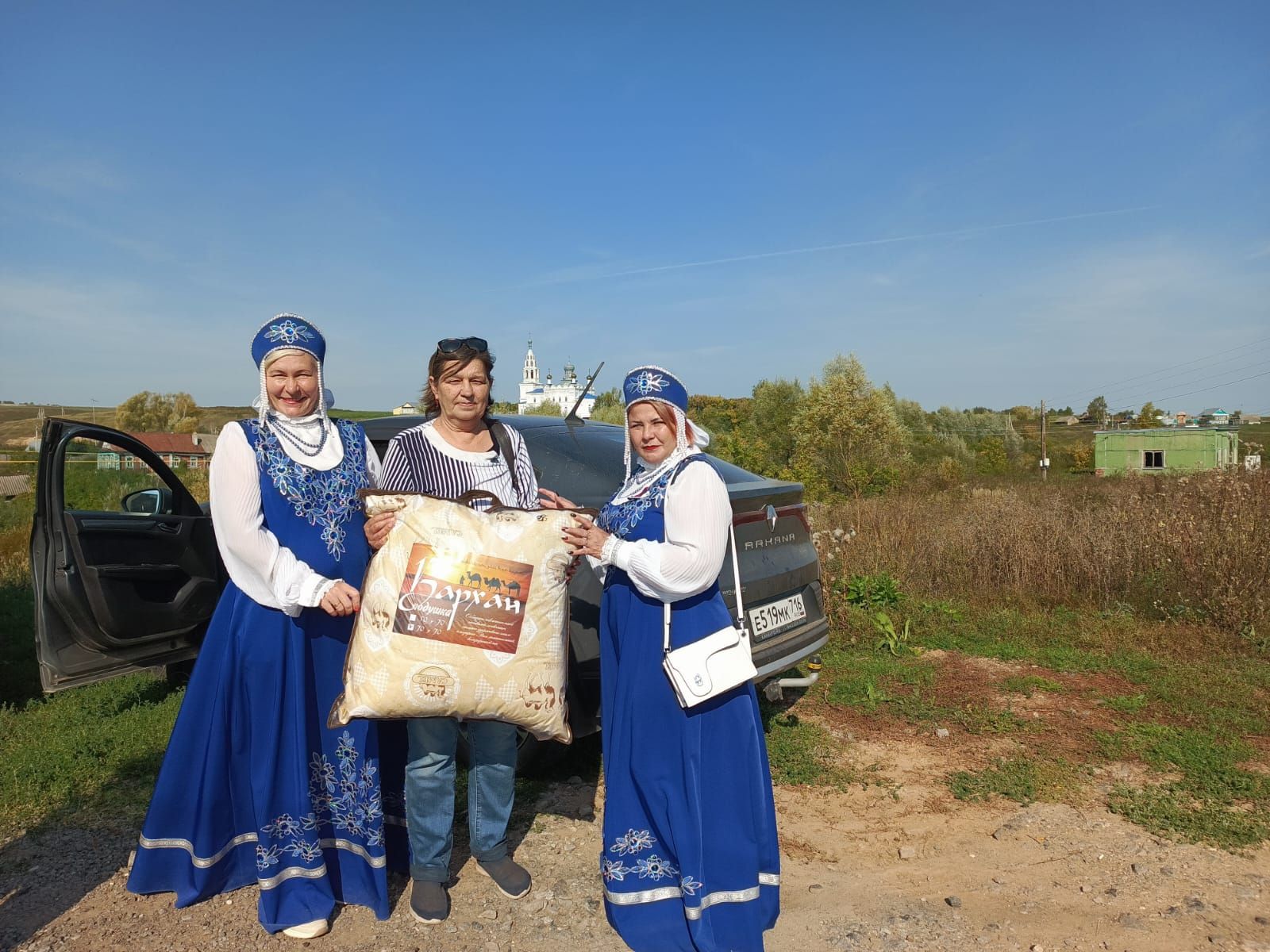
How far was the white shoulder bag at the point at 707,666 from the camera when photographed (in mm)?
2416

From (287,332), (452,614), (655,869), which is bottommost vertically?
(655,869)

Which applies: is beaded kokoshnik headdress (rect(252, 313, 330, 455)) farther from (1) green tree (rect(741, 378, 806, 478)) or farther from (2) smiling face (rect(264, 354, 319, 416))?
(1) green tree (rect(741, 378, 806, 478))

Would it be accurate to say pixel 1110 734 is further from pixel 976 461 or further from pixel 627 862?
pixel 976 461

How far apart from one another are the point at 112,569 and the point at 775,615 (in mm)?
3015

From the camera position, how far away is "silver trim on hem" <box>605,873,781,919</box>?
247 cm

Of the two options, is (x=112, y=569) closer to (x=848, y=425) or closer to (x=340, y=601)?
(x=340, y=601)

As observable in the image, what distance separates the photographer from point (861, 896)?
9.41 feet

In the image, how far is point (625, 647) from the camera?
260cm

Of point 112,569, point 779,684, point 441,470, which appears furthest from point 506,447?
point 112,569

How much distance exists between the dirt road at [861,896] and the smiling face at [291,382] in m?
1.66

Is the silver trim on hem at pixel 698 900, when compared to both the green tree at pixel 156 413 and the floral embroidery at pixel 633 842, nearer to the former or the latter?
the floral embroidery at pixel 633 842

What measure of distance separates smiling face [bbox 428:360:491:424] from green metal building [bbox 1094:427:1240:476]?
148 feet

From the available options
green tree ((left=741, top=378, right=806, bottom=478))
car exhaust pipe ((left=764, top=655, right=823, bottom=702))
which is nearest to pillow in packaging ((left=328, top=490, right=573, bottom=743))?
car exhaust pipe ((left=764, top=655, right=823, bottom=702))

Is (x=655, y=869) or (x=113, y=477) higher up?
(x=113, y=477)
